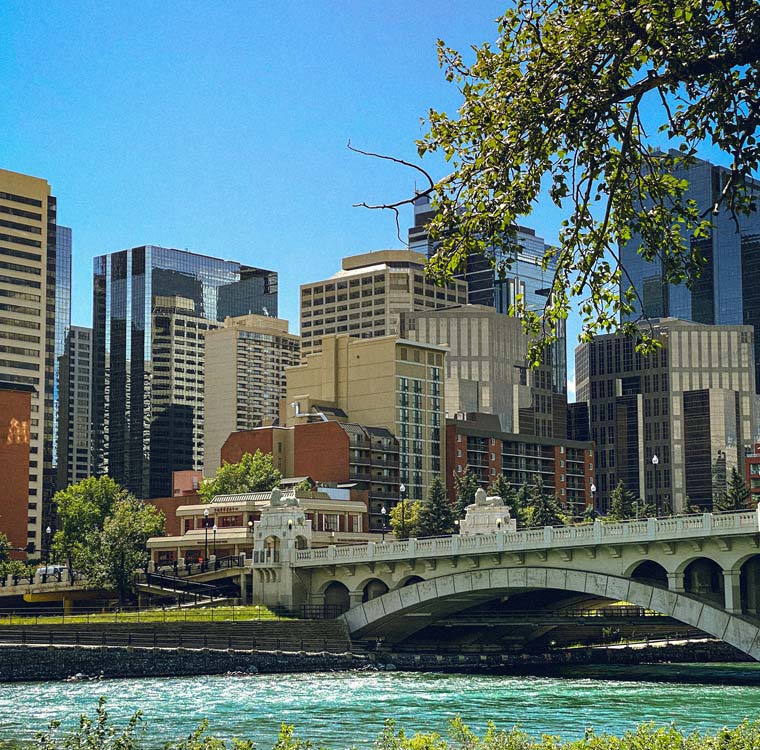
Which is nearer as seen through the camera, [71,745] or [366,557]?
[71,745]

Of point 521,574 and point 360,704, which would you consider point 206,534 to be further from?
point 360,704

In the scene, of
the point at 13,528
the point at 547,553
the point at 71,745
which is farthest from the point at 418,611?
the point at 13,528

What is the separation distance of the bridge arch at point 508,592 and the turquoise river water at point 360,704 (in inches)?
145

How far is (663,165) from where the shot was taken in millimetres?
24609

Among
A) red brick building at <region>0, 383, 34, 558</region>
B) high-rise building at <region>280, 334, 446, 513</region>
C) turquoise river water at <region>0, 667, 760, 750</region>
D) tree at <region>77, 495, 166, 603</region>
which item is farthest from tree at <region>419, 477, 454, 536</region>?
red brick building at <region>0, 383, 34, 558</region>

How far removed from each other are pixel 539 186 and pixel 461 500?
12815cm

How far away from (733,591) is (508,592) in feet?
64.0

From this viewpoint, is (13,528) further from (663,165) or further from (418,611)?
(663,165)

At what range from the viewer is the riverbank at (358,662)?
79188mm

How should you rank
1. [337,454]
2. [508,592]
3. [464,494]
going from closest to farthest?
[508,592] < [464,494] < [337,454]

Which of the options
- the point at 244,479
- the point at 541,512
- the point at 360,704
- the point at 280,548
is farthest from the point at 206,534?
the point at 360,704

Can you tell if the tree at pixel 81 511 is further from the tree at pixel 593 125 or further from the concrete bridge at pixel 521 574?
the tree at pixel 593 125

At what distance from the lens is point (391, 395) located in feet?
588

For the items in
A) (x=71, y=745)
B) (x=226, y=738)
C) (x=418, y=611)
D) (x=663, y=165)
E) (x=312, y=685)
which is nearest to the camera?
(x=663, y=165)
